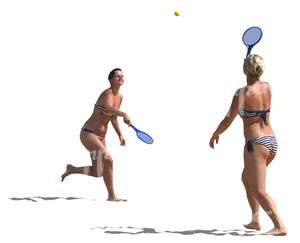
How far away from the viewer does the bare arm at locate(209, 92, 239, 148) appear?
11.7 m

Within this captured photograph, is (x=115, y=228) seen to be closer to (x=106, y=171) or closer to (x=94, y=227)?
(x=94, y=227)

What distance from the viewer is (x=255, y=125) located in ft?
38.4

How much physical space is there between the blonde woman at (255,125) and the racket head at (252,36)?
0.36m

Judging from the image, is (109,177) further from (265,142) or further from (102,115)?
(265,142)

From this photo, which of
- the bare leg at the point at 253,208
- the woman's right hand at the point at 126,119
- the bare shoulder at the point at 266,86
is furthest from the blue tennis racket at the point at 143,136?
the bare shoulder at the point at 266,86

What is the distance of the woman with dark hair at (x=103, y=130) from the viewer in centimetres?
1482

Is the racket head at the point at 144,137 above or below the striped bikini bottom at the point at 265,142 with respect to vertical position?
above

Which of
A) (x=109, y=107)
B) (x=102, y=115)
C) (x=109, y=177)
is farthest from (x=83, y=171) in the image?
(x=109, y=107)

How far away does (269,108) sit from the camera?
38.8ft

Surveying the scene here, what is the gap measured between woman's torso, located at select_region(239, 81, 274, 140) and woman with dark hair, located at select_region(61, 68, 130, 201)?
3477mm

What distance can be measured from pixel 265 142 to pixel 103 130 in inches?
164

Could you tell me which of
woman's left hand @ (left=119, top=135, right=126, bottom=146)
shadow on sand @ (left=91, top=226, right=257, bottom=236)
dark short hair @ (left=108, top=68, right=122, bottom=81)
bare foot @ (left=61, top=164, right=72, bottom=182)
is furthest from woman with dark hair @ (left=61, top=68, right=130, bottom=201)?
shadow on sand @ (left=91, top=226, right=257, bottom=236)

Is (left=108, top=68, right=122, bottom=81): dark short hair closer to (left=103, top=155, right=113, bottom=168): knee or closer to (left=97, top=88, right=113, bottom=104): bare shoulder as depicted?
(left=97, top=88, right=113, bottom=104): bare shoulder

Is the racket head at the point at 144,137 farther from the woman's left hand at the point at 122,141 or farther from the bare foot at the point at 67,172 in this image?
the bare foot at the point at 67,172
